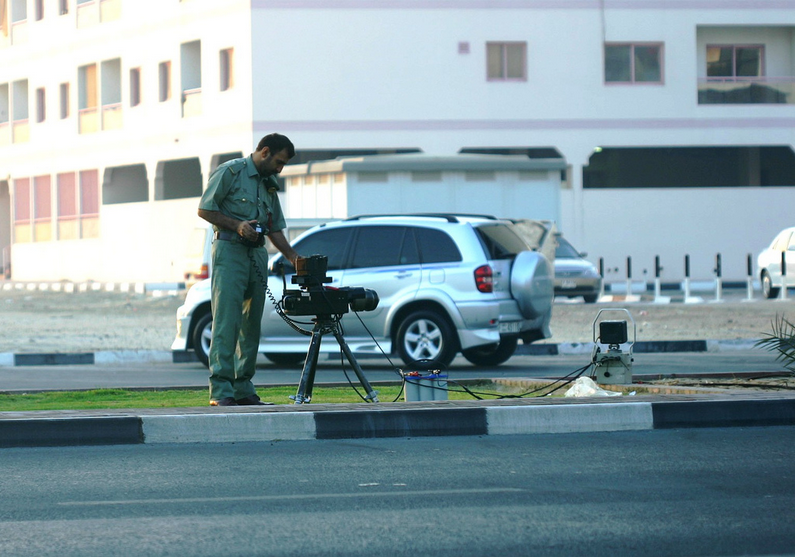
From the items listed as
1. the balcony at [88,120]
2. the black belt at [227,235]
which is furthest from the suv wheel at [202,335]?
the balcony at [88,120]

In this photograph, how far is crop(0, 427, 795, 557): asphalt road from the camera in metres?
5.16

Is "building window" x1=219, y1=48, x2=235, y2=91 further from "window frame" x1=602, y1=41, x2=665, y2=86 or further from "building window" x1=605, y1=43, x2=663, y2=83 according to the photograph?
"building window" x1=605, y1=43, x2=663, y2=83

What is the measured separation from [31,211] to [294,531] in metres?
41.8

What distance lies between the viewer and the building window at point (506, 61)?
36.2 meters

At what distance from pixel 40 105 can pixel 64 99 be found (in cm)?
148

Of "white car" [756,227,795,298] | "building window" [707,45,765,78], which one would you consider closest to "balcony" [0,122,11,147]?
"building window" [707,45,765,78]

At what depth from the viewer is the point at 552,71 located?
36.2 m

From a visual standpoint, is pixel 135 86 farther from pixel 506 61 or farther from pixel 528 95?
pixel 528 95

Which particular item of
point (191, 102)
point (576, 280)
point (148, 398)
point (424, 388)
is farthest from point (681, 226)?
point (424, 388)

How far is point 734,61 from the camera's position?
38.0 meters

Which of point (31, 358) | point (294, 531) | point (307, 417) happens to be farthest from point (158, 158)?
point (294, 531)

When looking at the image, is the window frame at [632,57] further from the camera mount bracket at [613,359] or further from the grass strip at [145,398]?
the camera mount bracket at [613,359]

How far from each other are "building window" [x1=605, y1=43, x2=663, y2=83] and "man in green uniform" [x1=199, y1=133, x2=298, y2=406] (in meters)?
28.6

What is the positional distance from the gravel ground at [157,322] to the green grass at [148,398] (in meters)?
6.65
